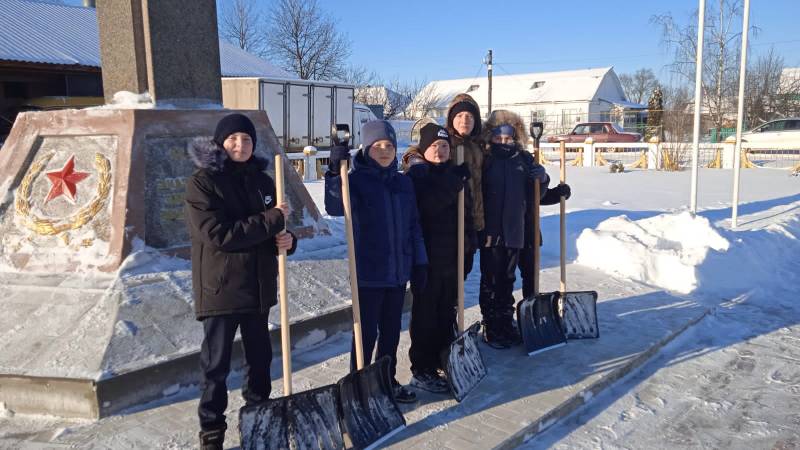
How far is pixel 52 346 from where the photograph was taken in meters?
3.33

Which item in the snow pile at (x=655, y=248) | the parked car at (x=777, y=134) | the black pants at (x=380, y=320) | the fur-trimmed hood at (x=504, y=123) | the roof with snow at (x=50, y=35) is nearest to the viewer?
the black pants at (x=380, y=320)

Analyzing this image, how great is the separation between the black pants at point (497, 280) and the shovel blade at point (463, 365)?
0.53m

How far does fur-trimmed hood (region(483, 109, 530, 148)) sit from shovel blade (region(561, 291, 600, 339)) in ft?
4.07

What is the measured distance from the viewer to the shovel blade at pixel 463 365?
11.0ft

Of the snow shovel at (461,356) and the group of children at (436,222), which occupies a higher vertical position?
the group of children at (436,222)

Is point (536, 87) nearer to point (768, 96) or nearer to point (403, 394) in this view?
point (768, 96)

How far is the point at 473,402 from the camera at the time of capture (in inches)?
133

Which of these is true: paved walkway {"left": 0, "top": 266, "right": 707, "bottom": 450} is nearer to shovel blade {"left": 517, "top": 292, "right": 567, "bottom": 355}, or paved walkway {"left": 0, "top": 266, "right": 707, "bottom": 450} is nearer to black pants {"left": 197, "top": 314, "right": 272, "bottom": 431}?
shovel blade {"left": 517, "top": 292, "right": 567, "bottom": 355}

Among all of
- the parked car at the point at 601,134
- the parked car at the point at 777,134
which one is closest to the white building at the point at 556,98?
the parked car at the point at 601,134

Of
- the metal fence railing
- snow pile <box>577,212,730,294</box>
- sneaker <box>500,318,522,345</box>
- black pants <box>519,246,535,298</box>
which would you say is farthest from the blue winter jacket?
the metal fence railing

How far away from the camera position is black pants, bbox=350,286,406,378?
10.5ft

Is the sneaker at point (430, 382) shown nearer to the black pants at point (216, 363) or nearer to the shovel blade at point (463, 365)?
the shovel blade at point (463, 365)

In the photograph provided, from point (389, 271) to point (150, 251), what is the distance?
1.83 m

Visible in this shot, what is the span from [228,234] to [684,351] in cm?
345
